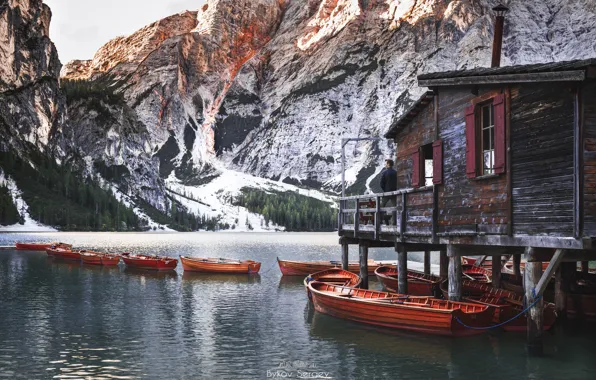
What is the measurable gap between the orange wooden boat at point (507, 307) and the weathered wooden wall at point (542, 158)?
15.8 ft

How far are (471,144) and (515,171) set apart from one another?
8.00 ft

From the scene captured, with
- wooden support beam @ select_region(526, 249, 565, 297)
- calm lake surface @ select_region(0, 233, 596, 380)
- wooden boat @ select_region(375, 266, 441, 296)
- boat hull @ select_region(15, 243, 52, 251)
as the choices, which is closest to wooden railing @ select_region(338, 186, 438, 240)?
wooden boat @ select_region(375, 266, 441, 296)

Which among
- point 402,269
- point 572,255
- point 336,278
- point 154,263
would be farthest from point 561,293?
point 154,263

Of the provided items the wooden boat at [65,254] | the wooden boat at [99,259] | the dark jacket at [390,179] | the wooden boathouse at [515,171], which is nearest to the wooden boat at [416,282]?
the dark jacket at [390,179]

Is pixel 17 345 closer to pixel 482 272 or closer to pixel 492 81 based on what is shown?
pixel 492 81

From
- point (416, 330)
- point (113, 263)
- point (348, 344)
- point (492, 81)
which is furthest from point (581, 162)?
point (113, 263)

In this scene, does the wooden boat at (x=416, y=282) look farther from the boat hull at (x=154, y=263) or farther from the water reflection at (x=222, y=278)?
the boat hull at (x=154, y=263)

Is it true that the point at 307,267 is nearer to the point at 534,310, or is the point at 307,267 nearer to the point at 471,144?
the point at 471,144

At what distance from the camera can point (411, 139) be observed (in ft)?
95.9

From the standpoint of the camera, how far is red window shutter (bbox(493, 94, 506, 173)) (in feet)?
66.5

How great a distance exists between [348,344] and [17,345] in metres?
13.9

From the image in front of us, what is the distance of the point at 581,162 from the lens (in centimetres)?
1773

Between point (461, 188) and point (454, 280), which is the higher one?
point (461, 188)

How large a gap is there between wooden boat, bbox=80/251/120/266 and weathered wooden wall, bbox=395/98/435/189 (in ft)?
147
